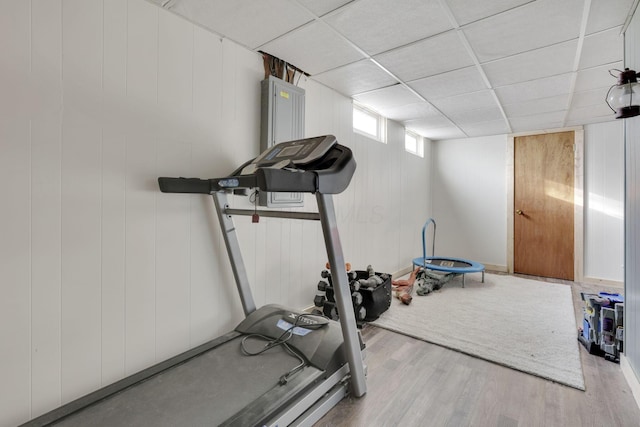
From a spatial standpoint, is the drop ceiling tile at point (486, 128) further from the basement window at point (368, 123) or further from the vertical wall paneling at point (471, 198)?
the basement window at point (368, 123)

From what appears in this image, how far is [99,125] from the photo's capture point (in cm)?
165

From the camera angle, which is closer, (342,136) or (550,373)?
(550,373)

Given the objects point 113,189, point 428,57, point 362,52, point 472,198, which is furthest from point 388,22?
point 472,198

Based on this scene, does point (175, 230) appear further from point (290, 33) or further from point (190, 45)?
point (290, 33)

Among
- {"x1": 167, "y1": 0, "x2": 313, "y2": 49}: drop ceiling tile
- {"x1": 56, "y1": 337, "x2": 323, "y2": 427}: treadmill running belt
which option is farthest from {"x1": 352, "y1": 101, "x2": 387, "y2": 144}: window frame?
{"x1": 56, "y1": 337, "x2": 323, "y2": 427}: treadmill running belt

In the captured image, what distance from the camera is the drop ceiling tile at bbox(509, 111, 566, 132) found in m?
4.07

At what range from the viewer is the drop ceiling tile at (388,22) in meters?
1.87

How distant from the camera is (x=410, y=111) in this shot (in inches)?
157

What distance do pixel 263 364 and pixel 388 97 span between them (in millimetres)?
2969

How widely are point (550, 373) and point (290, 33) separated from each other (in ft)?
9.70

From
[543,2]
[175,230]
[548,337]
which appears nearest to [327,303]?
[175,230]

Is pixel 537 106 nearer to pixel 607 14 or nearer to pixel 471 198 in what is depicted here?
pixel 607 14

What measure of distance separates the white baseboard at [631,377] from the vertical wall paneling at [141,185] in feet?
9.47

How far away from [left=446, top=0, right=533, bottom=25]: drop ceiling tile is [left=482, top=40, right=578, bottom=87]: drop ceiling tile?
735 mm
